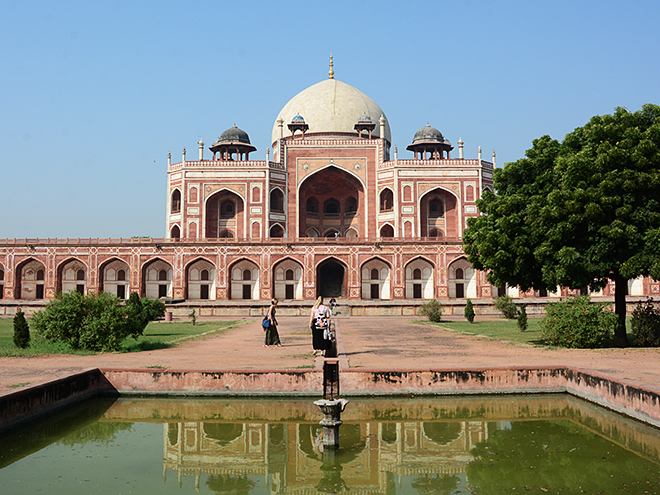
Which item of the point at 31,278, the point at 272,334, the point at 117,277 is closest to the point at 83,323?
the point at 272,334

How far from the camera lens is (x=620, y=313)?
33.7 ft

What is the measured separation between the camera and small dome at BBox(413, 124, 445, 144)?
35125mm

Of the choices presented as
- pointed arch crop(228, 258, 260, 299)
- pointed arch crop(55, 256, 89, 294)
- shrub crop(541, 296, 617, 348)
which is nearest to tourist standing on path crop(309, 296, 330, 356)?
shrub crop(541, 296, 617, 348)

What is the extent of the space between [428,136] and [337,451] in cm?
3260

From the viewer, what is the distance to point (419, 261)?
28.7 meters

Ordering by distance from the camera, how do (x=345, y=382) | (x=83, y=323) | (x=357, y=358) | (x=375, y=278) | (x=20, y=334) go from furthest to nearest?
(x=375, y=278) < (x=20, y=334) < (x=83, y=323) < (x=357, y=358) < (x=345, y=382)

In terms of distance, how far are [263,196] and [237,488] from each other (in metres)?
30.0

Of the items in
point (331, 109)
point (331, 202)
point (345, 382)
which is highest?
point (331, 109)

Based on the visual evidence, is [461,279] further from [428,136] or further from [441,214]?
[428,136]

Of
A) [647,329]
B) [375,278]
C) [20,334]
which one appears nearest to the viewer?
[20,334]

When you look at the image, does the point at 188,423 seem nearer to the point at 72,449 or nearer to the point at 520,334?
the point at 72,449

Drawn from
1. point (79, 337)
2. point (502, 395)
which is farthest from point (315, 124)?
point (502, 395)

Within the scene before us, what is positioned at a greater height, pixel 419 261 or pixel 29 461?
pixel 419 261

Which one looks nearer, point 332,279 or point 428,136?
point 332,279
